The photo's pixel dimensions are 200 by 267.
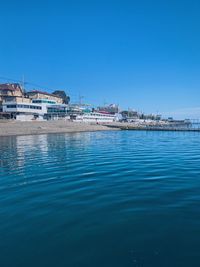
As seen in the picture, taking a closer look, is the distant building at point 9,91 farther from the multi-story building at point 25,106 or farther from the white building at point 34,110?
the white building at point 34,110

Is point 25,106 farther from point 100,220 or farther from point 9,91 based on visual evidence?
point 100,220

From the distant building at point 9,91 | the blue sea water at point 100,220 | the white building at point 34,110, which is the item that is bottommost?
the blue sea water at point 100,220

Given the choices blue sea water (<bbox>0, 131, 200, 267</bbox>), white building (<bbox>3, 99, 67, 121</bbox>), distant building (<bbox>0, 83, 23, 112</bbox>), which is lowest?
blue sea water (<bbox>0, 131, 200, 267</bbox>)

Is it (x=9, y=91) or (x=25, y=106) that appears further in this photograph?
(x=9, y=91)

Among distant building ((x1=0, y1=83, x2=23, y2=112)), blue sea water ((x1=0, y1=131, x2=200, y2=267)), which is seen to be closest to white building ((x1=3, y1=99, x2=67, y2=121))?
→ distant building ((x1=0, y1=83, x2=23, y2=112))

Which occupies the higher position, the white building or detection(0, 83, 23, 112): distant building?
detection(0, 83, 23, 112): distant building

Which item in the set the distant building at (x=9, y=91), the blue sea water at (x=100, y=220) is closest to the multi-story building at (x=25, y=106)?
the distant building at (x=9, y=91)

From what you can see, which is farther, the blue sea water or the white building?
the white building

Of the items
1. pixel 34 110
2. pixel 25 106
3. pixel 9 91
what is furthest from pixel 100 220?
pixel 9 91

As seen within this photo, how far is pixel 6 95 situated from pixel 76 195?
106555 millimetres

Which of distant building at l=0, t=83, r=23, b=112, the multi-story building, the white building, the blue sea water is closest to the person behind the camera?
the blue sea water

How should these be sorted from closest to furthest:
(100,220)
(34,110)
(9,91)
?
(100,220), (34,110), (9,91)

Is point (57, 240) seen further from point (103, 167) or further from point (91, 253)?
point (103, 167)

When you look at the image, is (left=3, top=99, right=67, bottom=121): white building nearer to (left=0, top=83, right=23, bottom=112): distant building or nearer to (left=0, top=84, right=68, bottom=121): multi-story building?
(left=0, top=84, right=68, bottom=121): multi-story building
